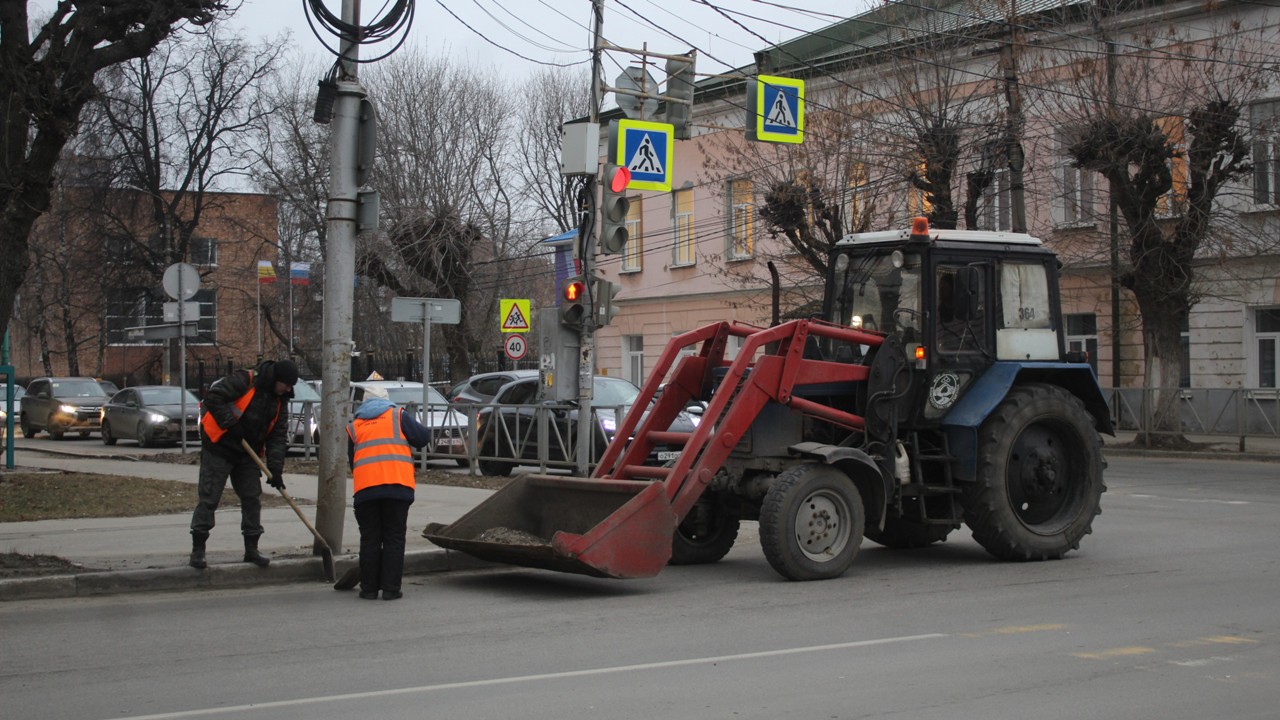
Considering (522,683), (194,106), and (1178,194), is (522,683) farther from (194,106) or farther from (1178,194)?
(194,106)

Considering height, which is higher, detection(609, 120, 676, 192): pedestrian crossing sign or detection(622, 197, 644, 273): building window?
detection(622, 197, 644, 273): building window

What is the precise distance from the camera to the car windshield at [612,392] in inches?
797

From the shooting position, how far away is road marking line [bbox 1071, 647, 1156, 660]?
7.29 metres

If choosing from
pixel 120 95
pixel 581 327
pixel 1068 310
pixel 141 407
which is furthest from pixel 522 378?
pixel 120 95

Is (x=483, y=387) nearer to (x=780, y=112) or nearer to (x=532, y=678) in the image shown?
(x=780, y=112)

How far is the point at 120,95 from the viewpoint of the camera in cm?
4316

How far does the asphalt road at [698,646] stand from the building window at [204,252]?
45493 millimetres

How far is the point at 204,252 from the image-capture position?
56.4m

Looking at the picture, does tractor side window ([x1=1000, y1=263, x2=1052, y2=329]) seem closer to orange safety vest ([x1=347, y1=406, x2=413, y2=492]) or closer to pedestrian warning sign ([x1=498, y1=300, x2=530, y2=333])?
orange safety vest ([x1=347, y1=406, x2=413, y2=492])

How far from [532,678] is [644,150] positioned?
11.5 meters

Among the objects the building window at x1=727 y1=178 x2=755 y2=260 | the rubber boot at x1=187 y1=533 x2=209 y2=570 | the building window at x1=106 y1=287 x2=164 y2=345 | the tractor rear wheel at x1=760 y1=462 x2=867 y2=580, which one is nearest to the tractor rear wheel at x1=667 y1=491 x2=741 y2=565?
the tractor rear wheel at x1=760 y1=462 x2=867 y2=580

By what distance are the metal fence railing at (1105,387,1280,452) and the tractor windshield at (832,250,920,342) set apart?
1603 cm

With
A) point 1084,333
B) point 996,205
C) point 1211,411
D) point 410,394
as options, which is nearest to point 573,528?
point 410,394

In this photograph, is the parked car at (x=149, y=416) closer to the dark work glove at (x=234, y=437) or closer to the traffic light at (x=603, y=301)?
the traffic light at (x=603, y=301)
